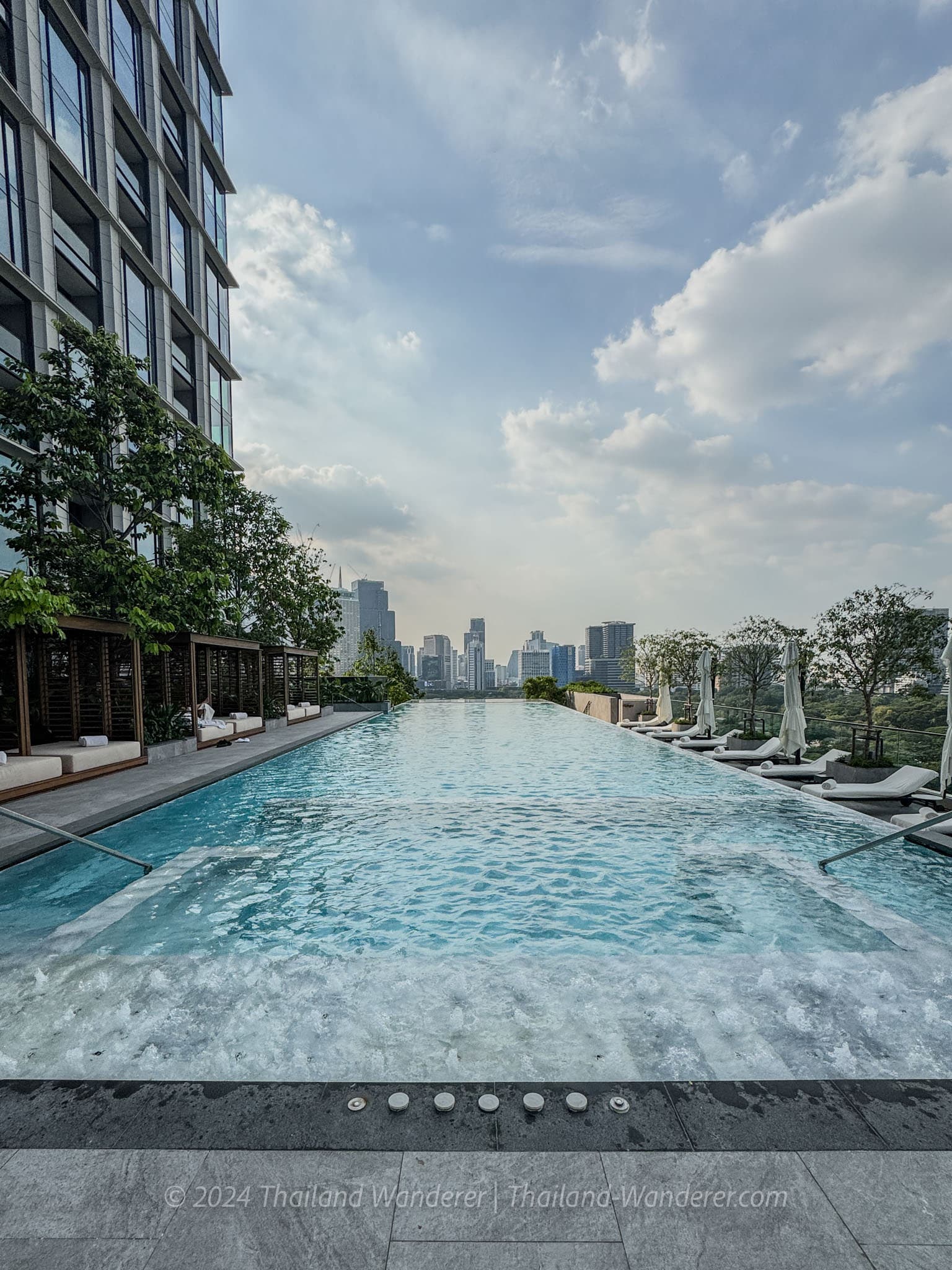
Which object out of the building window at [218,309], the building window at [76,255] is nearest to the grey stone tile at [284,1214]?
the building window at [76,255]

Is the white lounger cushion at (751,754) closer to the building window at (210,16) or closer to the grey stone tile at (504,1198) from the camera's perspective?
the grey stone tile at (504,1198)

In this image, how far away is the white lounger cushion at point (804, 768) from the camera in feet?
31.8

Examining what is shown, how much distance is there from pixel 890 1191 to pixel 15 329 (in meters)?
18.8

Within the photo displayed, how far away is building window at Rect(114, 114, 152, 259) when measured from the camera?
58.9 feet

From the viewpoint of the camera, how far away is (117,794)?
312 inches

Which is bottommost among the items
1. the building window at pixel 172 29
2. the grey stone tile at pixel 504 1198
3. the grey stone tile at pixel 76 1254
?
the grey stone tile at pixel 504 1198

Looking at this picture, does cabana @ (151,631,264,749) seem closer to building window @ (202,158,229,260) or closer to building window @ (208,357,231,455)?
building window @ (208,357,231,455)

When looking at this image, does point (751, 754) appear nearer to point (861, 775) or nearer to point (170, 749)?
point (861, 775)

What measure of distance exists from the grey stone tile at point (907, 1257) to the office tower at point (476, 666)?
91.4 meters

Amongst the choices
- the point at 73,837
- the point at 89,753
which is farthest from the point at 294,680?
the point at 73,837

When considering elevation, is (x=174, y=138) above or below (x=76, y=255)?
above

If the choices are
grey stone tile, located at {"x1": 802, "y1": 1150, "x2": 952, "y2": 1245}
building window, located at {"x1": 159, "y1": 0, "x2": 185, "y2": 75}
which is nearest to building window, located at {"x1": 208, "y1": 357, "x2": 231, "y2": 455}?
building window, located at {"x1": 159, "y1": 0, "x2": 185, "y2": 75}

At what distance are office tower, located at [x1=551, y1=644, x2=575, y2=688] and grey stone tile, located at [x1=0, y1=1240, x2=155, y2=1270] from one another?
83581 mm

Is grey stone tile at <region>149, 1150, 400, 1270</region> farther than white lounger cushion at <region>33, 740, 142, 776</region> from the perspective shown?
No
